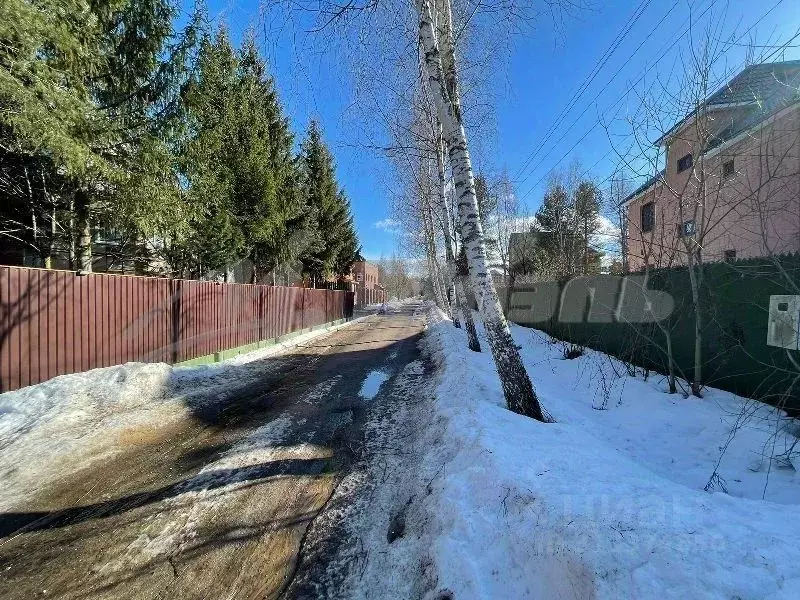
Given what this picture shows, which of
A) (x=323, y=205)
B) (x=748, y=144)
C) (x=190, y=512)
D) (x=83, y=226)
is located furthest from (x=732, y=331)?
(x=323, y=205)

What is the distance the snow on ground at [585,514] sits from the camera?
1906mm

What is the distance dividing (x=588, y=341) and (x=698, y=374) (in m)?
4.84

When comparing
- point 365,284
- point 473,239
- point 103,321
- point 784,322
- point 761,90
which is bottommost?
point 103,321

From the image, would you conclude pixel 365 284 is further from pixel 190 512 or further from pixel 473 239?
pixel 190 512

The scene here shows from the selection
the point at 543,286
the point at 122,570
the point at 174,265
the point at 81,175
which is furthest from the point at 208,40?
the point at 543,286

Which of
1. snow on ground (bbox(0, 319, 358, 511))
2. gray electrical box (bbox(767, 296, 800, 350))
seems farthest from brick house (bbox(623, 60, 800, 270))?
snow on ground (bbox(0, 319, 358, 511))

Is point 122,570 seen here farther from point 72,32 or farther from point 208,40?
point 208,40

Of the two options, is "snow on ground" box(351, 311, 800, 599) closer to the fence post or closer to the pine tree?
the fence post

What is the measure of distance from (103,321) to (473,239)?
22.3ft

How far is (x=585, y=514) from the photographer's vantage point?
2354 millimetres

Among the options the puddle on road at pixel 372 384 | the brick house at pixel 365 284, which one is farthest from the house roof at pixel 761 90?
the brick house at pixel 365 284

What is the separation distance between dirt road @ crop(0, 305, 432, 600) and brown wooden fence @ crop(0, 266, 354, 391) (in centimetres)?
263

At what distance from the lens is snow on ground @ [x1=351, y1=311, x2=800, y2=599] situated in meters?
1.91

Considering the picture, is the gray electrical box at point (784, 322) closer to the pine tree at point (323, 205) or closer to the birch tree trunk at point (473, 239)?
the birch tree trunk at point (473, 239)
